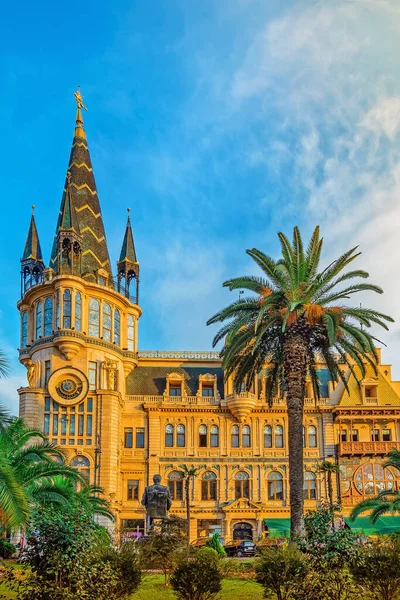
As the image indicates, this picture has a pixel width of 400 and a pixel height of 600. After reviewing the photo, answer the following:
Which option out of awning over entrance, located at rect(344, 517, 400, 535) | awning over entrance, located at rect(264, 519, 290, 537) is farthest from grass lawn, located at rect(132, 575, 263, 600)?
awning over entrance, located at rect(344, 517, 400, 535)

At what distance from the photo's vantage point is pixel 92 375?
2222 inches

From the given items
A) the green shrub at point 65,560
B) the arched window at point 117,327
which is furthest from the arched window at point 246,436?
the green shrub at point 65,560

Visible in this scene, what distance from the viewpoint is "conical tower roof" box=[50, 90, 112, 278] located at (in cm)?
5856

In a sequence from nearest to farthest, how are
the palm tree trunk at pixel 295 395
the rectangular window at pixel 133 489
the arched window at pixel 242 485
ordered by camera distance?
the palm tree trunk at pixel 295 395 → the rectangular window at pixel 133 489 → the arched window at pixel 242 485

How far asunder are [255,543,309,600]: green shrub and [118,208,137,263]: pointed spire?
148 ft

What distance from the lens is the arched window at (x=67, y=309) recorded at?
5519 centimetres

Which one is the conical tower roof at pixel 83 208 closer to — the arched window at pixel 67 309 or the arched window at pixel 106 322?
the arched window at pixel 106 322

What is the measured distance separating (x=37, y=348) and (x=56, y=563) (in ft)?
136

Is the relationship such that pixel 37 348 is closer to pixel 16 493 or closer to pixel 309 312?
pixel 309 312

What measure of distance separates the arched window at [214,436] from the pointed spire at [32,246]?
19.6 metres

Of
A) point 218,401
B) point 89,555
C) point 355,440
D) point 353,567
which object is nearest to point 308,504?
point 355,440

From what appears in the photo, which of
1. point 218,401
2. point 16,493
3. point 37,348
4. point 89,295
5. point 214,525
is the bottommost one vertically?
point 214,525

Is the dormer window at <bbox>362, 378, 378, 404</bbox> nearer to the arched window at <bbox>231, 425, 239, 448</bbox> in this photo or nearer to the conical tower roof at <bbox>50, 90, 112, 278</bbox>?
the arched window at <bbox>231, 425, 239, 448</bbox>

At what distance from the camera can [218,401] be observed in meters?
60.2
